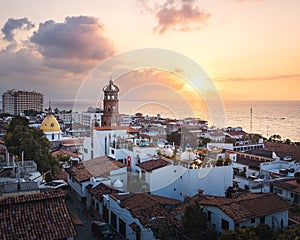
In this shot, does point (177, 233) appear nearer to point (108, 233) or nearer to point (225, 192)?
point (108, 233)

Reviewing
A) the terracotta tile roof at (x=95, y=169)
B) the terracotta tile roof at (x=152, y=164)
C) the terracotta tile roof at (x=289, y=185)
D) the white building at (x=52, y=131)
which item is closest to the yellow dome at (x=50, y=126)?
the white building at (x=52, y=131)

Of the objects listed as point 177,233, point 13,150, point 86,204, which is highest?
point 13,150

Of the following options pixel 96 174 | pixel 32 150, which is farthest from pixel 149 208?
pixel 32 150

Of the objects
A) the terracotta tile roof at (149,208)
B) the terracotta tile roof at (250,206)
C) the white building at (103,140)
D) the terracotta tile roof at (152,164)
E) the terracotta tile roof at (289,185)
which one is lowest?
the terracotta tile roof at (149,208)

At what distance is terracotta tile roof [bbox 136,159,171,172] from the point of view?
9.79m

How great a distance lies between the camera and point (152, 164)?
1012 centimetres

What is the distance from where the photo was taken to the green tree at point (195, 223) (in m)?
5.95

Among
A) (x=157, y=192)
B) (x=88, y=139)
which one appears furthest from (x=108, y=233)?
(x=88, y=139)

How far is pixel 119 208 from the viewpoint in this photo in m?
7.99

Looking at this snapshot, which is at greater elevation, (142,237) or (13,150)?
(13,150)

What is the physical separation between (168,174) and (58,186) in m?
3.76

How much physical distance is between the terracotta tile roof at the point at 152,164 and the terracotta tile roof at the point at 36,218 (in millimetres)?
4805

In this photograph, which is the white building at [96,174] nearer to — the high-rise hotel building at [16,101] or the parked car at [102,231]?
the parked car at [102,231]

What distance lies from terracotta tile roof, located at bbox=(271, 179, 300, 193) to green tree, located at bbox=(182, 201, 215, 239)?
4.85 meters
